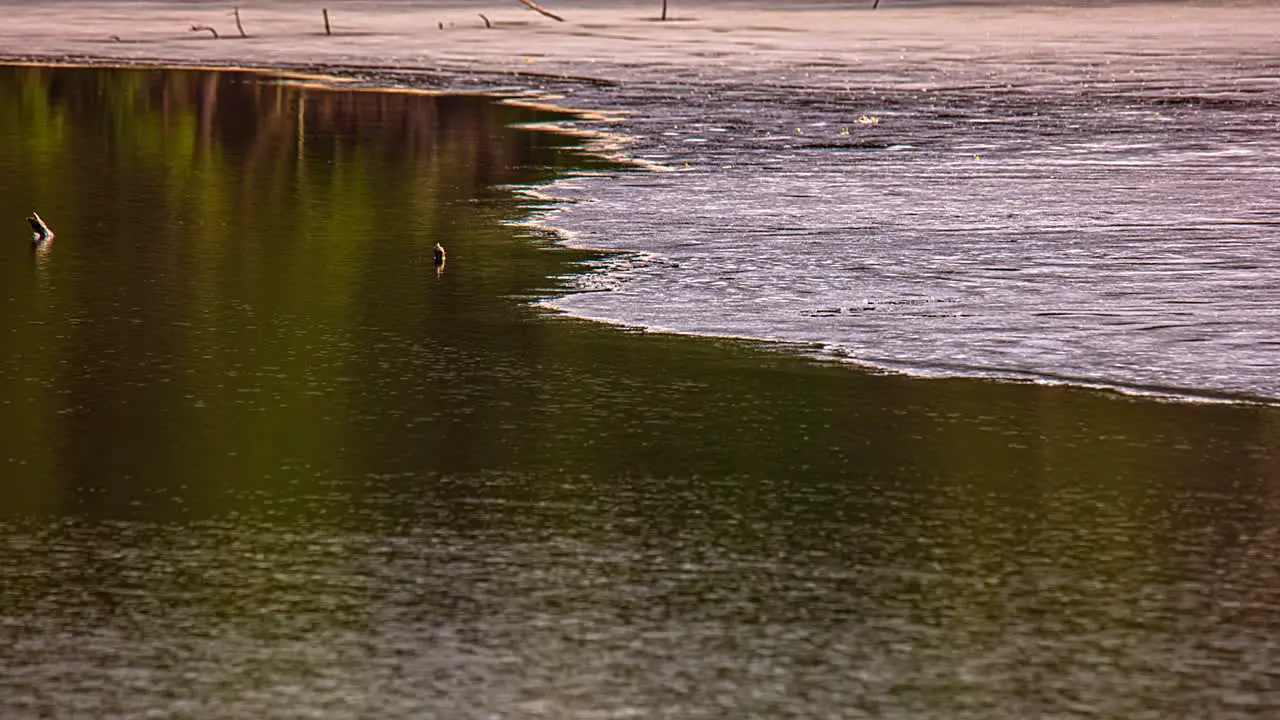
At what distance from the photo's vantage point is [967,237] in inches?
519

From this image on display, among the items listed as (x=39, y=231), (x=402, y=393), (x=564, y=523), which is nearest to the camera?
(x=564, y=523)

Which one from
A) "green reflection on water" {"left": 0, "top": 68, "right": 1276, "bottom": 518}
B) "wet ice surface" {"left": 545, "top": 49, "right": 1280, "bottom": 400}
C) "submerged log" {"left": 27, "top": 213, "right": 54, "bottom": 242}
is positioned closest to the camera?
"green reflection on water" {"left": 0, "top": 68, "right": 1276, "bottom": 518}

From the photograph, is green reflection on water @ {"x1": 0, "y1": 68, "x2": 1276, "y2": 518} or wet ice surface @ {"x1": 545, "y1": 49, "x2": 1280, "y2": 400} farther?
wet ice surface @ {"x1": 545, "y1": 49, "x2": 1280, "y2": 400}

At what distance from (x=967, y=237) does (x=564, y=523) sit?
700cm

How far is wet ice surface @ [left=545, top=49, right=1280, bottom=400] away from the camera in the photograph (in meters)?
9.65

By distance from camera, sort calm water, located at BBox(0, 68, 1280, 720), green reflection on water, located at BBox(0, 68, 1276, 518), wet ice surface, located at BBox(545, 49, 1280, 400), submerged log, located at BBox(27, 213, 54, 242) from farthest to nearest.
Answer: submerged log, located at BBox(27, 213, 54, 242)
wet ice surface, located at BBox(545, 49, 1280, 400)
green reflection on water, located at BBox(0, 68, 1276, 518)
calm water, located at BBox(0, 68, 1280, 720)

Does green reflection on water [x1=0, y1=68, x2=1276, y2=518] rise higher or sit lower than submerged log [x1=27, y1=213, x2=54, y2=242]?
higher

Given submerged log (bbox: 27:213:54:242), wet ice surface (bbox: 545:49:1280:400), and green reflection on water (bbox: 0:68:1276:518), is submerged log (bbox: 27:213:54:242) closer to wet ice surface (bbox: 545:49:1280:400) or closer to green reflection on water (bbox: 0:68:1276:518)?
green reflection on water (bbox: 0:68:1276:518)

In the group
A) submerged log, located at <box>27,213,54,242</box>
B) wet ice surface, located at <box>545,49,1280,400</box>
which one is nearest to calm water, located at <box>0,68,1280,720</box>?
wet ice surface, located at <box>545,49,1280,400</box>

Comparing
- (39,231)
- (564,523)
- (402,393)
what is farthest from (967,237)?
(564,523)

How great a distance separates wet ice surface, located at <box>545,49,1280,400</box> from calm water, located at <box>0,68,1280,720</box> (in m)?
0.62

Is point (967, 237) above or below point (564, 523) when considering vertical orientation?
below

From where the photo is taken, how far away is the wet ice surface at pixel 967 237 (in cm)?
965

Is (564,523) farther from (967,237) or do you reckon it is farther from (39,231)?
(39,231)
